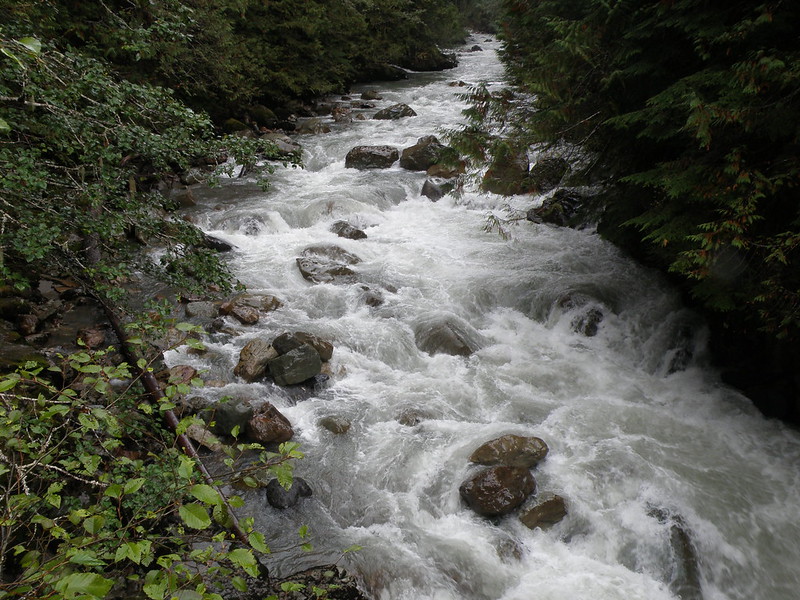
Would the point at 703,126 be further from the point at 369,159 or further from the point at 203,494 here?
the point at 369,159

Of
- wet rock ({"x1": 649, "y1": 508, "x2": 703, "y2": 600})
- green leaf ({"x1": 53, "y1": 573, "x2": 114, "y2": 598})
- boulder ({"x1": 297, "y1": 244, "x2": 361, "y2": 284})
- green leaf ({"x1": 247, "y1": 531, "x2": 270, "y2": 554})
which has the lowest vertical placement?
wet rock ({"x1": 649, "y1": 508, "x2": 703, "y2": 600})

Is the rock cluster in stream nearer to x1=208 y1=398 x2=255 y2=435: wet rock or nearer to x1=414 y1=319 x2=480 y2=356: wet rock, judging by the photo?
x1=414 y1=319 x2=480 y2=356: wet rock

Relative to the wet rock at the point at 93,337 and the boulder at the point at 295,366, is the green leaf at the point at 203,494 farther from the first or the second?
the wet rock at the point at 93,337

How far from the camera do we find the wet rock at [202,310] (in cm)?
804

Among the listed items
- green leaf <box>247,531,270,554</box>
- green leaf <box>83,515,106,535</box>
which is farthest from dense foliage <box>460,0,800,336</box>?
green leaf <box>83,515,106,535</box>

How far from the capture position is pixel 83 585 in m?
1.72

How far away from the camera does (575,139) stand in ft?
24.7

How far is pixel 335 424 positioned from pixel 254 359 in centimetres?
167

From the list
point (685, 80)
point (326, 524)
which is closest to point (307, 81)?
point (685, 80)

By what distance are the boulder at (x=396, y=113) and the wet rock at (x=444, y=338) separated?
13538mm

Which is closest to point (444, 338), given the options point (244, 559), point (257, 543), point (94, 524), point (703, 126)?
point (703, 126)

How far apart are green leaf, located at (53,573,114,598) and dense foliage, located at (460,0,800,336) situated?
5039 mm

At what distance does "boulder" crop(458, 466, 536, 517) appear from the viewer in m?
5.14

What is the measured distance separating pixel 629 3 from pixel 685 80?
169cm
